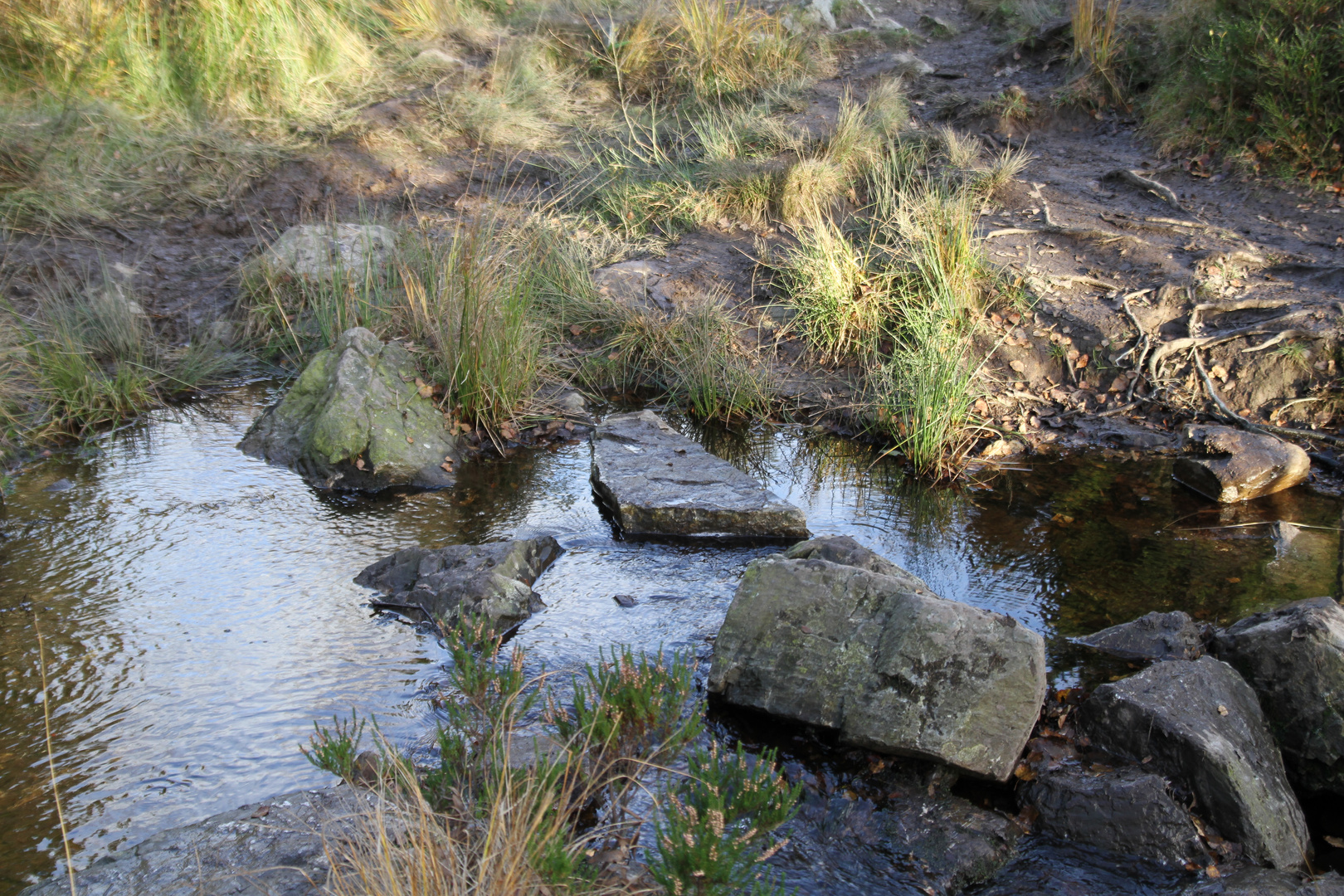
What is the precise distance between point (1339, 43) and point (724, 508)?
6.18 meters

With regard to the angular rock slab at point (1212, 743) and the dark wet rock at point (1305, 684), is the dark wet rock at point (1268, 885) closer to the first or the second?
the angular rock slab at point (1212, 743)

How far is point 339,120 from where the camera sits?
8.94 metres

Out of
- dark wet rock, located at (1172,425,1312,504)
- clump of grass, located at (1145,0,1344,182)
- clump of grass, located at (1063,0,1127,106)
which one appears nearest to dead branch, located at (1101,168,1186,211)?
clump of grass, located at (1145,0,1344,182)

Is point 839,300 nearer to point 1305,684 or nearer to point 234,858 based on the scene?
point 1305,684

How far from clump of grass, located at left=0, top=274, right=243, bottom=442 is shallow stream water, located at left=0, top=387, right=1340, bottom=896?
9.9 inches

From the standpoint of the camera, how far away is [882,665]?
3023 mm

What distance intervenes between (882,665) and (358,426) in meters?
3.34

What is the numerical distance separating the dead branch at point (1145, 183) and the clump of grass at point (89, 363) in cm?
712

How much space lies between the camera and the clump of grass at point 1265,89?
715 centimetres

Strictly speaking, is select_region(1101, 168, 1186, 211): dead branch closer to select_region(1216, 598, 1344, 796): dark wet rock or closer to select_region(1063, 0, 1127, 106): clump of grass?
select_region(1063, 0, 1127, 106): clump of grass

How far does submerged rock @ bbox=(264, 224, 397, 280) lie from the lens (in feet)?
21.2

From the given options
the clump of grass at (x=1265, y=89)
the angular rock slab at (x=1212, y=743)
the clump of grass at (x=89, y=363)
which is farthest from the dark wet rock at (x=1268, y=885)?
the clump of grass at (x=1265, y=89)

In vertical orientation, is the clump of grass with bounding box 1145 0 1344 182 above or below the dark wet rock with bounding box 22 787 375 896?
above

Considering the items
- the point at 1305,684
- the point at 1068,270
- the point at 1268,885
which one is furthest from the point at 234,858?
the point at 1068,270
